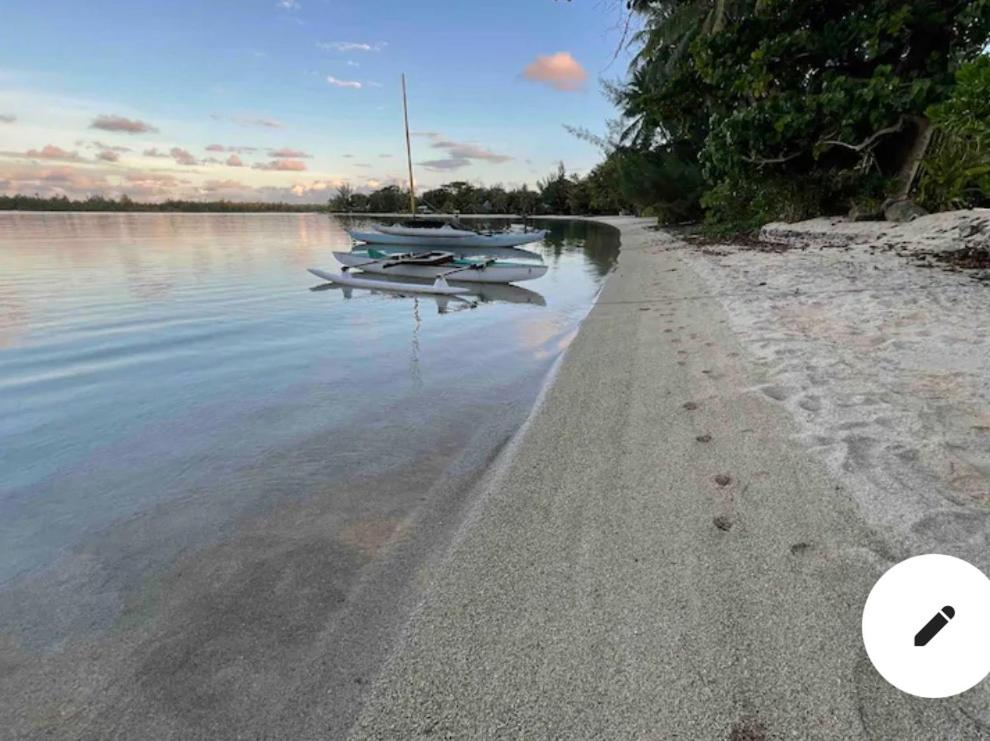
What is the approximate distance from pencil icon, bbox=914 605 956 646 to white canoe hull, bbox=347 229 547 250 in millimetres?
20882

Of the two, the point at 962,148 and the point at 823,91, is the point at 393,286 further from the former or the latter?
the point at 962,148

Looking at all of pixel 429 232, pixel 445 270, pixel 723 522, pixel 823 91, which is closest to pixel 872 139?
pixel 823 91

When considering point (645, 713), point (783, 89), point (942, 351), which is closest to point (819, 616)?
point (645, 713)

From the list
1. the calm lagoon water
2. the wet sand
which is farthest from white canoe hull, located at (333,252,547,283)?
the wet sand

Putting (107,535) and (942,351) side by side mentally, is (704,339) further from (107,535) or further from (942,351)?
(107,535)

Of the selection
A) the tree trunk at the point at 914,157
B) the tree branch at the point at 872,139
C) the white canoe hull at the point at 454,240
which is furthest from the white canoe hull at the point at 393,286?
the tree trunk at the point at 914,157

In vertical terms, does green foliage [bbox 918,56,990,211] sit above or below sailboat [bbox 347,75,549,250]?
above

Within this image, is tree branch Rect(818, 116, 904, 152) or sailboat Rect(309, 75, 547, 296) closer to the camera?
tree branch Rect(818, 116, 904, 152)

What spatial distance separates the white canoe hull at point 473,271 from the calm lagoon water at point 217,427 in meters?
2.52

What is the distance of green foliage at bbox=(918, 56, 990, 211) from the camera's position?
279 inches

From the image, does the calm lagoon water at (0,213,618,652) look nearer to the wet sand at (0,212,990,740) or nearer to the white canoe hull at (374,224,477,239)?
the wet sand at (0,212,990,740)

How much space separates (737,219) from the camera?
66.8ft

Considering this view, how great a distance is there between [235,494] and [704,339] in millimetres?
4688

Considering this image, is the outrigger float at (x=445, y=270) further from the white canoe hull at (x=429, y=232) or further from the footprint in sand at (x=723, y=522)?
the footprint in sand at (x=723, y=522)
